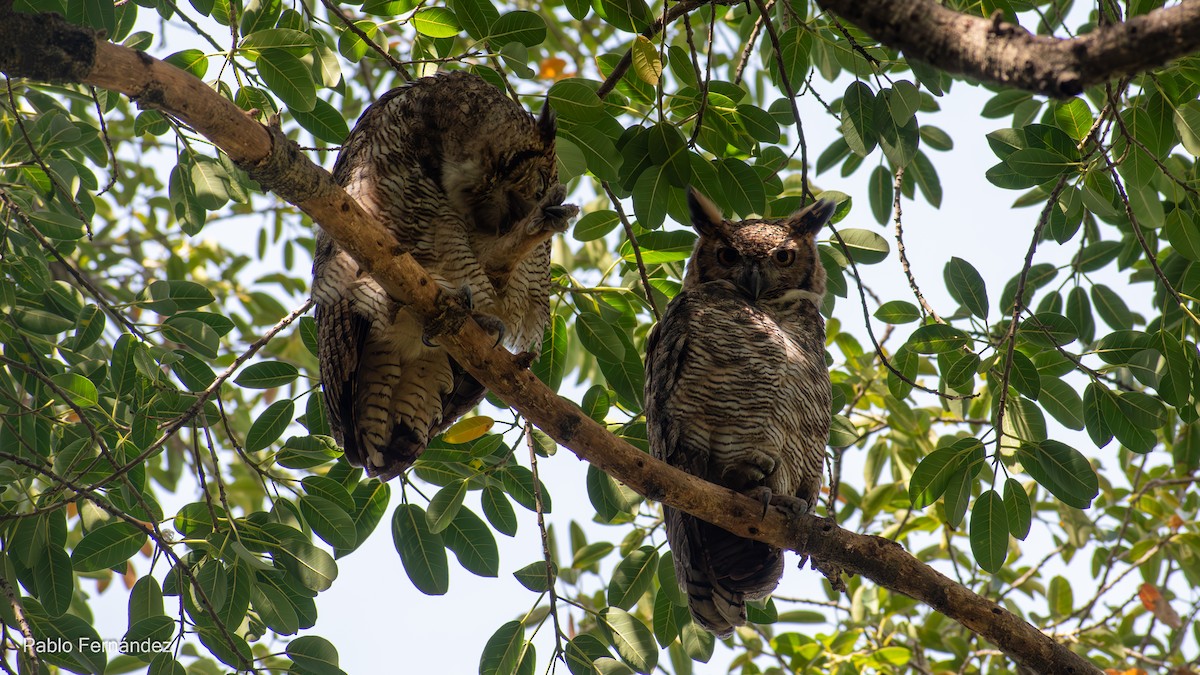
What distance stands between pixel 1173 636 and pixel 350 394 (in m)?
4.11

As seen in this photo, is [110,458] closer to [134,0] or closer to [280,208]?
[134,0]

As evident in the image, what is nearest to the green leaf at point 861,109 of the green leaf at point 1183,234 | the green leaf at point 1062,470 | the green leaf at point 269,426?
the green leaf at point 1183,234

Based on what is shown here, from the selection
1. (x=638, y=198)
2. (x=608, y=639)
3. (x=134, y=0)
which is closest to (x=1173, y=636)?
(x=608, y=639)

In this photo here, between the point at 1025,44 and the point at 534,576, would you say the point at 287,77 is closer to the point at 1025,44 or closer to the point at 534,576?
the point at 534,576

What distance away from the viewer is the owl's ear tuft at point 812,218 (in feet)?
11.7

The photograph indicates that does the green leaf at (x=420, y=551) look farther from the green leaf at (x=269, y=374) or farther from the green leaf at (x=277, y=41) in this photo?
Answer: the green leaf at (x=277, y=41)

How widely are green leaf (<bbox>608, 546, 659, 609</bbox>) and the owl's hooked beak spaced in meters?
1.06

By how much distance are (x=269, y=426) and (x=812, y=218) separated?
2.17 metres

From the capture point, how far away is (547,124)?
8.58ft

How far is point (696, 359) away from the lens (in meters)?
3.28

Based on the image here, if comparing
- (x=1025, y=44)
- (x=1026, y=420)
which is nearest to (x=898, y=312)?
(x=1026, y=420)

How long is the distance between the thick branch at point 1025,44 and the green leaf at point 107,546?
220 cm

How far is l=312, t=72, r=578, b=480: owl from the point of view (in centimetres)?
265

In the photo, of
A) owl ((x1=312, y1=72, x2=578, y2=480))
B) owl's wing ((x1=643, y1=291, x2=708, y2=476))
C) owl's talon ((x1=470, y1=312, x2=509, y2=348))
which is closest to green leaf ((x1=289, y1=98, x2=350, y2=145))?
owl ((x1=312, y1=72, x2=578, y2=480))
